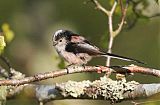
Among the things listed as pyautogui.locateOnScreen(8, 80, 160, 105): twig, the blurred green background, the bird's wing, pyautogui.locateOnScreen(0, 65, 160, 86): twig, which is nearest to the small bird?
the bird's wing

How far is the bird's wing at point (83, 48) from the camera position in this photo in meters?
4.62

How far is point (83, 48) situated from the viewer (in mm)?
4676

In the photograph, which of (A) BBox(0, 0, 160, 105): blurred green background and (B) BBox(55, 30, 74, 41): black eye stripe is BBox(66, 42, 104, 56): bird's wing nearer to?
(B) BBox(55, 30, 74, 41): black eye stripe

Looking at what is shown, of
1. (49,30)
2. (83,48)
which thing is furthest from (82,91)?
(49,30)

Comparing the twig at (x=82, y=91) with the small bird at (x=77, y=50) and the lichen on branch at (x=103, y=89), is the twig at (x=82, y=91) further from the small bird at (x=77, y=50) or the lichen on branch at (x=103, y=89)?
the small bird at (x=77, y=50)

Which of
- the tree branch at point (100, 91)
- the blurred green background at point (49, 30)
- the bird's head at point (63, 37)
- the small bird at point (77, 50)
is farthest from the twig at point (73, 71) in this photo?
the blurred green background at point (49, 30)

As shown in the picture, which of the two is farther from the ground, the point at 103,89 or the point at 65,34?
the point at 65,34

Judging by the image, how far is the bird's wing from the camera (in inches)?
182

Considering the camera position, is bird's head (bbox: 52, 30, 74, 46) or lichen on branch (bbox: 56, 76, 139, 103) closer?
lichen on branch (bbox: 56, 76, 139, 103)

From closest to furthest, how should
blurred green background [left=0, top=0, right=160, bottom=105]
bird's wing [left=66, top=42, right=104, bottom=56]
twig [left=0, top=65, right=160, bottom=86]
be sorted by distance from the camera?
twig [left=0, top=65, right=160, bottom=86] → bird's wing [left=66, top=42, right=104, bottom=56] → blurred green background [left=0, top=0, right=160, bottom=105]

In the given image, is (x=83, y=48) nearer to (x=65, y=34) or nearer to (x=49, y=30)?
(x=65, y=34)

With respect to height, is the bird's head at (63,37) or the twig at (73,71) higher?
the bird's head at (63,37)

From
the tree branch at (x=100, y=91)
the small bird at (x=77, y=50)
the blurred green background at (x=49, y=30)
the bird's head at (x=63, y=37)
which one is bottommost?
the tree branch at (x=100, y=91)

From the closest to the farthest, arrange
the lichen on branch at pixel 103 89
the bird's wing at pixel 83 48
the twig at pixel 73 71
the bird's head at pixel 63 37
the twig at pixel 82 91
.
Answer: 1. the twig at pixel 73 71
2. the twig at pixel 82 91
3. the lichen on branch at pixel 103 89
4. the bird's wing at pixel 83 48
5. the bird's head at pixel 63 37
